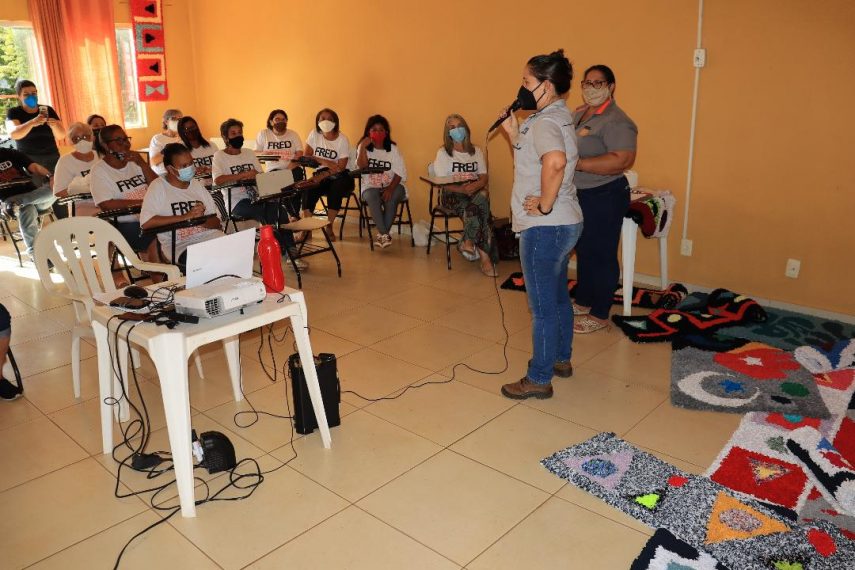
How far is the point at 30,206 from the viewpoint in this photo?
5.76m

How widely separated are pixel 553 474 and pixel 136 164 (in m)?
3.81

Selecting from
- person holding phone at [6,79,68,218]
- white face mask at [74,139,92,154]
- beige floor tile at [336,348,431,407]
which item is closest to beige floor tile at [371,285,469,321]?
beige floor tile at [336,348,431,407]

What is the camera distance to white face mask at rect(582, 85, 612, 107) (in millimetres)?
3701

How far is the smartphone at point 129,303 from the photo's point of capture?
2533mm

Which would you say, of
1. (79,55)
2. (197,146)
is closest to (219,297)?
(197,146)

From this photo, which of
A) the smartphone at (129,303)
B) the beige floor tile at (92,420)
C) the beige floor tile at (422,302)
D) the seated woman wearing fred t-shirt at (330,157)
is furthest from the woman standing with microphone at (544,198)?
the seated woman wearing fred t-shirt at (330,157)

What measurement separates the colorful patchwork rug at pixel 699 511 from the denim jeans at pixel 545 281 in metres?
0.47

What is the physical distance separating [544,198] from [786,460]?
140 centimetres

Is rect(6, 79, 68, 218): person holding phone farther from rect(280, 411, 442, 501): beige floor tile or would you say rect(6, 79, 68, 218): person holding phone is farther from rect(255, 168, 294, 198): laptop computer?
rect(280, 411, 442, 501): beige floor tile

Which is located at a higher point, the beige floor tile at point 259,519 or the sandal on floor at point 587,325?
the sandal on floor at point 587,325

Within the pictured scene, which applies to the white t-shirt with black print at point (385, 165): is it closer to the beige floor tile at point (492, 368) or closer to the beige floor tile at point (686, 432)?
the beige floor tile at point (492, 368)

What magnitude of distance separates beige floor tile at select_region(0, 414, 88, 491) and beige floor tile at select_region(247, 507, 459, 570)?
3.77 ft

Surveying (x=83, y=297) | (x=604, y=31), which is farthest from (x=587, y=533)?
(x=604, y=31)

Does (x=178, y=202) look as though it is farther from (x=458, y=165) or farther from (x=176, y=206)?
(x=458, y=165)
